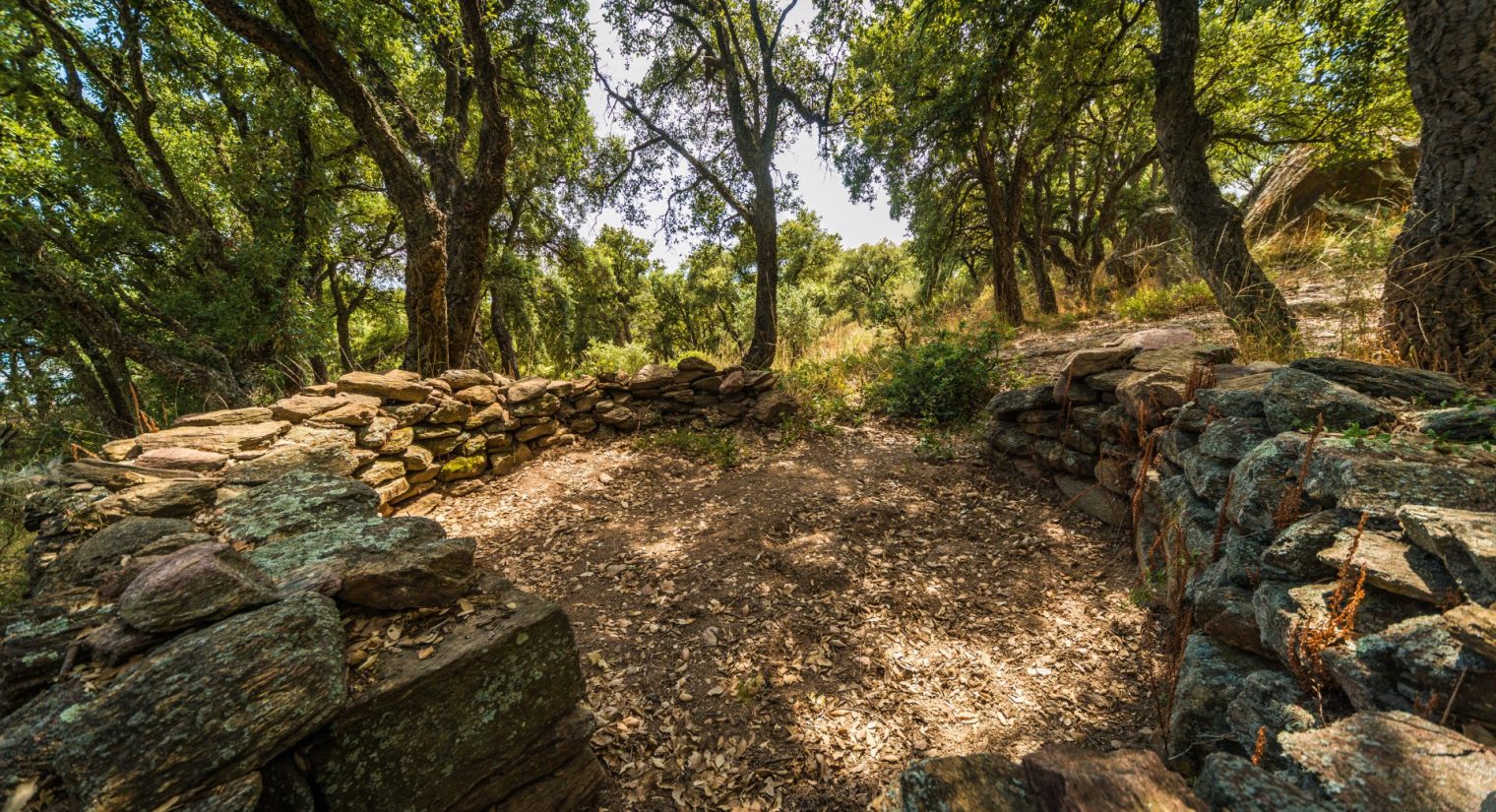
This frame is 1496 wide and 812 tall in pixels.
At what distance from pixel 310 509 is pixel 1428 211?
19.1ft

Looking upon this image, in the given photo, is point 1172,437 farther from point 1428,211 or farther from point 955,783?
point 955,783

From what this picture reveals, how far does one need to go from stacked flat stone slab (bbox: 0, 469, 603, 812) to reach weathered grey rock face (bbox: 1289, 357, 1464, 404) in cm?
344

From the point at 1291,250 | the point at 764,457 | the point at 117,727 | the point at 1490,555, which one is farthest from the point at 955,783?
the point at 1291,250

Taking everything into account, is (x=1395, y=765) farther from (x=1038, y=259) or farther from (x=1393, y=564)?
(x=1038, y=259)

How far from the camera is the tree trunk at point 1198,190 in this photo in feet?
12.2

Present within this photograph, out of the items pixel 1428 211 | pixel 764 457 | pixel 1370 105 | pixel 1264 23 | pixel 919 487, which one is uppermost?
pixel 1264 23

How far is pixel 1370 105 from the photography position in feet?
17.2

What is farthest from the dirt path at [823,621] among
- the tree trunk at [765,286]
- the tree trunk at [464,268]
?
the tree trunk at [765,286]

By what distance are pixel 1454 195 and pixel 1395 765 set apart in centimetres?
335

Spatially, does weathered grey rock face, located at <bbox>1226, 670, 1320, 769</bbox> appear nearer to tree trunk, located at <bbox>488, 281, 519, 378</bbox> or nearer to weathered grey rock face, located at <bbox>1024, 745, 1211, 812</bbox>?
weathered grey rock face, located at <bbox>1024, 745, 1211, 812</bbox>

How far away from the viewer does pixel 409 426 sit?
4027mm

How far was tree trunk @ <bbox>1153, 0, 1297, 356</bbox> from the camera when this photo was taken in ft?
12.2

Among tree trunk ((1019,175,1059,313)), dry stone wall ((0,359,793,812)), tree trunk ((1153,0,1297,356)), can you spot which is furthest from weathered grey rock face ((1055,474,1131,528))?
tree trunk ((1019,175,1059,313))

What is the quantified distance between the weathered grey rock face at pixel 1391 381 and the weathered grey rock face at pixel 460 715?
3.43 metres
